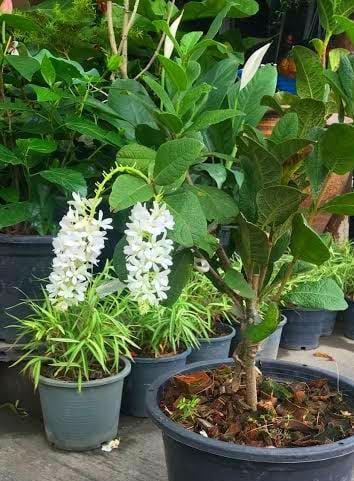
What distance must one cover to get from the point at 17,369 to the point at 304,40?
331 cm

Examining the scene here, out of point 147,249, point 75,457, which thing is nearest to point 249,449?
point 147,249

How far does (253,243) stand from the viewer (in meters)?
1.45

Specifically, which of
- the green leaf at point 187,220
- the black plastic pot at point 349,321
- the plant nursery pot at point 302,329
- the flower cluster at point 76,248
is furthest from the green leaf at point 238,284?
the black plastic pot at point 349,321

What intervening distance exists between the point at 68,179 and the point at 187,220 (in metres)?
0.99

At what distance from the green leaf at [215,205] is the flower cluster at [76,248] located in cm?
23

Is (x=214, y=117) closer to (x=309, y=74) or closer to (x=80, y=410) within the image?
(x=309, y=74)

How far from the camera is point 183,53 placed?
1654mm

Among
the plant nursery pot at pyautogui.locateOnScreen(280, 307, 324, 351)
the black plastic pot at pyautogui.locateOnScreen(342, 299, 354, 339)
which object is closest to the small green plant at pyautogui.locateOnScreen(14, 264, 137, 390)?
the plant nursery pot at pyautogui.locateOnScreen(280, 307, 324, 351)

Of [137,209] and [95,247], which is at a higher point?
[137,209]

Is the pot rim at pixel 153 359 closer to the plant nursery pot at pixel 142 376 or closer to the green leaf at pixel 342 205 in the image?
the plant nursery pot at pixel 142 376

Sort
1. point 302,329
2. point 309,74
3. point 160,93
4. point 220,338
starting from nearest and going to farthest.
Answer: point 160,93
point 309,74
point 220,338
point 302,329

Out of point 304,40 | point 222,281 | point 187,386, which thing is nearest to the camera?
point 222,281

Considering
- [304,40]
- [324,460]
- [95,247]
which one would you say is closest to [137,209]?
[95,247]

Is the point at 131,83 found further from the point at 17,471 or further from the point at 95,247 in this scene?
the point at 17,471
